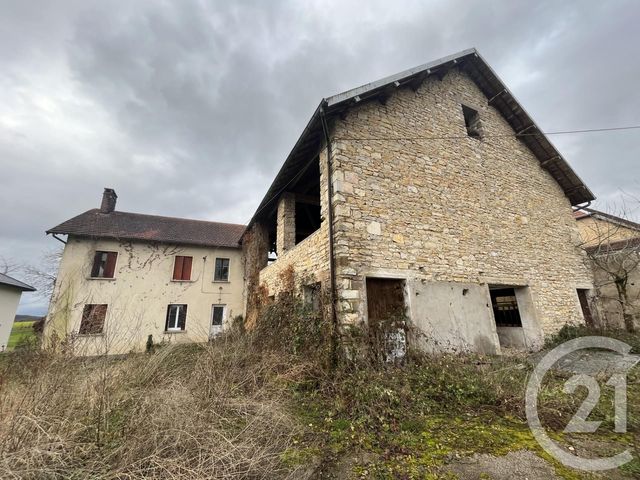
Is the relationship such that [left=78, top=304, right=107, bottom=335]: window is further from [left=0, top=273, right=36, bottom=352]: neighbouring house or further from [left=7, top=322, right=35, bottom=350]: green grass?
[left=0, top=273, right=36, bottom=352]: neighbouring house

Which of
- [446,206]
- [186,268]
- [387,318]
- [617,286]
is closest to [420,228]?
[446,206]

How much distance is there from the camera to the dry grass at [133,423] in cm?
221

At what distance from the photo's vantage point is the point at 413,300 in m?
5.91

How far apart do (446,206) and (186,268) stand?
12.9 m

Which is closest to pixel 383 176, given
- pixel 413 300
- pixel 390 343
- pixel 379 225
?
pixel 379 225

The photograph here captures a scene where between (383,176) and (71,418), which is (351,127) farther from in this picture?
(71,418)

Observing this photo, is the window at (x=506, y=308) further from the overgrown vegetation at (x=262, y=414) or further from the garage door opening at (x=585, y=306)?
the overgrown vegetation at (x=262, y=414)

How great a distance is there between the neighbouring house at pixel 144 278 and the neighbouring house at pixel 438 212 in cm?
526

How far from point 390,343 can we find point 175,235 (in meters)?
13.3

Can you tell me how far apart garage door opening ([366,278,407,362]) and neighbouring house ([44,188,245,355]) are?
8.87 metres

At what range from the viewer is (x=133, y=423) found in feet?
8.70

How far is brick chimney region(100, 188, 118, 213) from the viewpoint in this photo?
14.6 meters

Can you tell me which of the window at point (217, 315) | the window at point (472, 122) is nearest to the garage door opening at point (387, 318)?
the window at point (472, 122)

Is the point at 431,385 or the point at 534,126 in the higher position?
the point at 534,126
